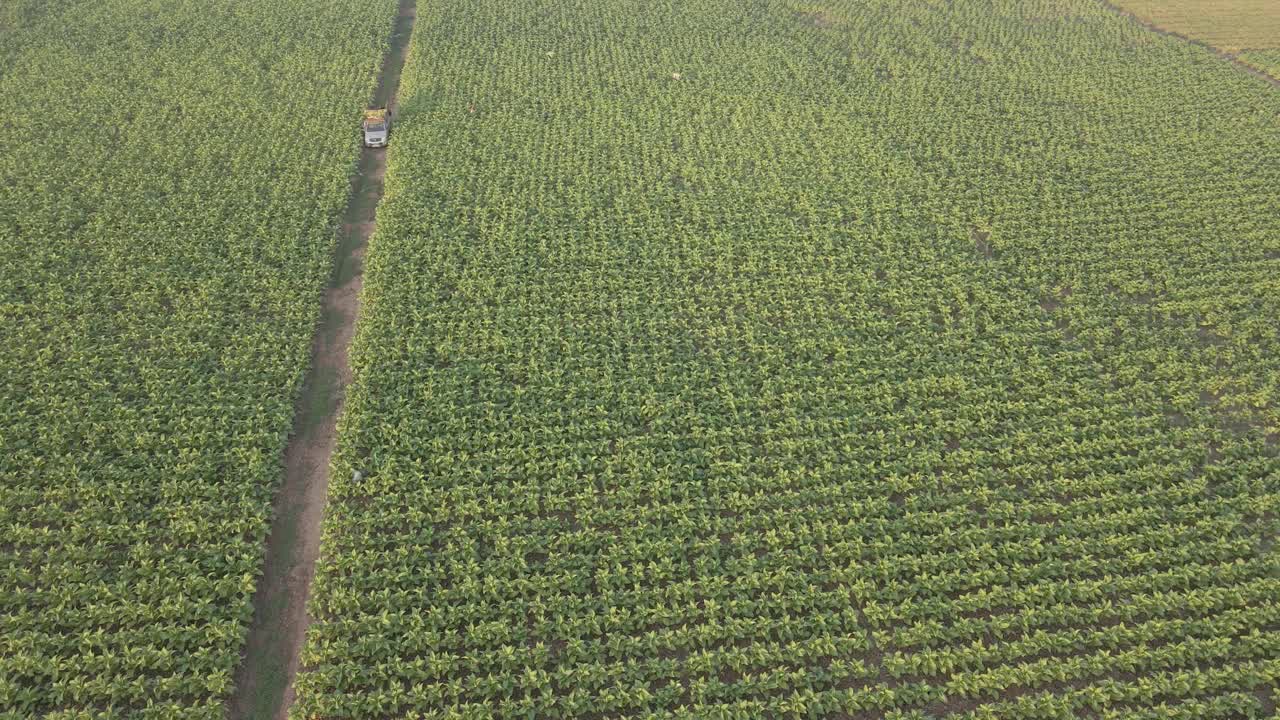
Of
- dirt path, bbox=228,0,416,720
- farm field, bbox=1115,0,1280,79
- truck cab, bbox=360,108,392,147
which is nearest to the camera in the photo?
dirt path, bbox=228,0,416,720

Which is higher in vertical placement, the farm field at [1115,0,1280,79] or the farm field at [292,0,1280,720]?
the farm field at [1115,0,1280,79]

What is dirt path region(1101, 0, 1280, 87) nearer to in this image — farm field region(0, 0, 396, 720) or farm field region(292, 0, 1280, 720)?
farm field region(292, 0, 1280, 720)

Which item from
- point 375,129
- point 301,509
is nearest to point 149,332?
point 301,509

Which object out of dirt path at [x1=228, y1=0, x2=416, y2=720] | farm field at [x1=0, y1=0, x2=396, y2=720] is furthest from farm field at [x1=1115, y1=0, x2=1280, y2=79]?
farm field at [x1=0, y1=0, x2=396, y2=720]

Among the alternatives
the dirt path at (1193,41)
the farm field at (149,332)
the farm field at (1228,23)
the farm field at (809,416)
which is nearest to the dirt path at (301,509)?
the farm field at (149,332)

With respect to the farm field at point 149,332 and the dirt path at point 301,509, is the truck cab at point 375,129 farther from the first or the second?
the dirt path at point 301,509

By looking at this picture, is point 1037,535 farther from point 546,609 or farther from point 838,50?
point 838,50

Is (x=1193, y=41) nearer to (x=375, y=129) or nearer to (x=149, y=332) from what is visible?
(x=375, y=129)
